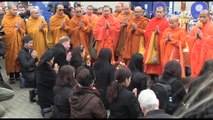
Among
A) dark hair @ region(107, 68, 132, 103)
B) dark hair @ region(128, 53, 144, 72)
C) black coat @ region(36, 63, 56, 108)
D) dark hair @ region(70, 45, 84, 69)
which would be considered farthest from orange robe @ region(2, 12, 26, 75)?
dark hair @ region(107, 68, 132, 103)

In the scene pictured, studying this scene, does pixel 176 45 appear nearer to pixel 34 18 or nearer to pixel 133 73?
pixel 133 73

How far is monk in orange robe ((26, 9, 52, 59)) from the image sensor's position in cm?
823

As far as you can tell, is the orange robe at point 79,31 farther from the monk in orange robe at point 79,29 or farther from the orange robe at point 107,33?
the orange robe at point 107,33

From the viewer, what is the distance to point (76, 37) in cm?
883

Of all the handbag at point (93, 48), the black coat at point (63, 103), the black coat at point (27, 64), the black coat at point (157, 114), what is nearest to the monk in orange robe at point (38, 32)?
the black coat at point (27, 64)

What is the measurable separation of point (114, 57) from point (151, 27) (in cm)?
133

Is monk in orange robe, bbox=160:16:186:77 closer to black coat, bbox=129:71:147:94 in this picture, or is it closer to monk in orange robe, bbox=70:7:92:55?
monk in orange robe, bbox=70:7:92:55

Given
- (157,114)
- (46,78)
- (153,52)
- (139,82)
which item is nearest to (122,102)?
(139,82)

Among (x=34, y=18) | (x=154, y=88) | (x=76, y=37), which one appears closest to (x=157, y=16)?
(x=76, y=37)

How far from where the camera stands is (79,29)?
874 cm

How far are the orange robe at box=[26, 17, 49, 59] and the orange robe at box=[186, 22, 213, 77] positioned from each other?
3408mm

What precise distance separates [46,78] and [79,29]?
327 cm

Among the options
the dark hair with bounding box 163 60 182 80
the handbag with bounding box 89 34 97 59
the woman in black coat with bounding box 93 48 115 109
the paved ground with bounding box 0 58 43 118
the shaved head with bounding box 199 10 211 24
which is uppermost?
the shaved head with bounding box 199 10 211 24

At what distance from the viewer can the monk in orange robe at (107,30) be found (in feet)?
27.3
